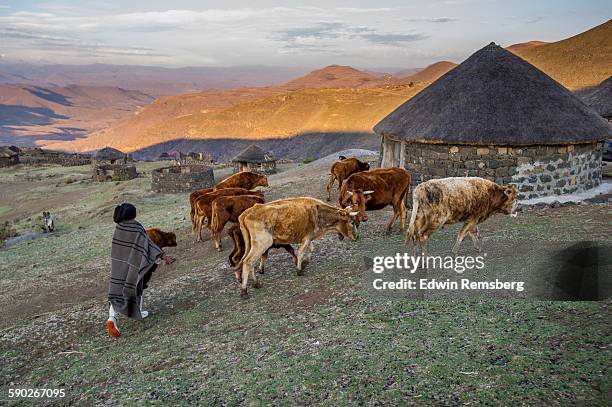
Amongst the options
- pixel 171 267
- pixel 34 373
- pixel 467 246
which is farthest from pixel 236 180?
pixel 34 373

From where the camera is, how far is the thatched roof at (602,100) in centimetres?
2393

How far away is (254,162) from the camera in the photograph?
110 feet

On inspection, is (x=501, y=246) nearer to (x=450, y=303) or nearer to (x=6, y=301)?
(x=450, y=303)

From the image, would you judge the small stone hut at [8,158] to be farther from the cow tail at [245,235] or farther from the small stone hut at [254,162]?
the cow tail at [245,235]

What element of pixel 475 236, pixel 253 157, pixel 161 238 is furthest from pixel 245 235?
pixel 253 157

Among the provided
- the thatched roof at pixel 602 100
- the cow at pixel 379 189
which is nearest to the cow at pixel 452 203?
the cow at pixel 379 189

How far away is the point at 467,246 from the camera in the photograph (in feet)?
31.1

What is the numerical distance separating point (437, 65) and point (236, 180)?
495ft

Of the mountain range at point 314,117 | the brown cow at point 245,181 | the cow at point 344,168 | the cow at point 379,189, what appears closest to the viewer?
the cow at point 379,189

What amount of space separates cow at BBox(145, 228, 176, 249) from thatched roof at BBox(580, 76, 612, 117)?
877 inches

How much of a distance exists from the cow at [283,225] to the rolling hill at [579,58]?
64135mm

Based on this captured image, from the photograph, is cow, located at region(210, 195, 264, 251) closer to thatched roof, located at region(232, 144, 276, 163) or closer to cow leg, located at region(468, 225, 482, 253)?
cow leg, located at region(468, 225, 482, 253)

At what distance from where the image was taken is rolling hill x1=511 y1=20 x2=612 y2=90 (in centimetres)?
6391

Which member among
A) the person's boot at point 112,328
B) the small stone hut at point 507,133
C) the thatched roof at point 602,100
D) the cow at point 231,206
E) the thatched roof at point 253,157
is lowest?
the person's boot at point 112,328
